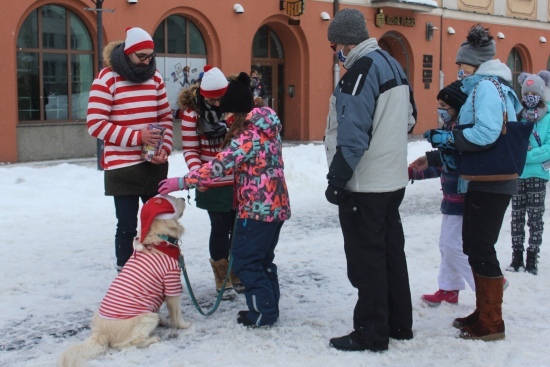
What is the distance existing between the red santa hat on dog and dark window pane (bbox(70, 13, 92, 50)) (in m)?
11.5

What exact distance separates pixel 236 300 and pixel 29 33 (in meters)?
10.9

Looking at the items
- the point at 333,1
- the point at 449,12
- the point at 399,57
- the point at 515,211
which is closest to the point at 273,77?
the point at 333,1

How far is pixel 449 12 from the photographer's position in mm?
24031

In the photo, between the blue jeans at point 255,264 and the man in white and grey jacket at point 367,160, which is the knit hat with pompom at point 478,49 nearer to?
the man in white and grey jacket at point 367,160

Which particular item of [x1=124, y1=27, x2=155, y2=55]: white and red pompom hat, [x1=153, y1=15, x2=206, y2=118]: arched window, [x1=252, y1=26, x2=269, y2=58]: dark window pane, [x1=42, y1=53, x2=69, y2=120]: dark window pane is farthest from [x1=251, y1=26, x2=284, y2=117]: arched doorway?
[x1=124, y1=27, x2=155, y2=55]: white and red pompom hat

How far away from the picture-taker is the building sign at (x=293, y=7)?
1844cm

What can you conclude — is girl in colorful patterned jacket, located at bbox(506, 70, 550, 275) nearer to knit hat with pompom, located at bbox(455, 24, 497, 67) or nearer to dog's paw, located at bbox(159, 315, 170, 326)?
knit hat with pompom, located at bbox(455, 24, 497, 67)

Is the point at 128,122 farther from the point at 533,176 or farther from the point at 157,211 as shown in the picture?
the point at 533,176

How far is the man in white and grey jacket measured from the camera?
4102mm

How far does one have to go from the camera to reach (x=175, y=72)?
16.9 meters

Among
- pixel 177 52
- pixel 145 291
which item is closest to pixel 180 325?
pixel 145 291

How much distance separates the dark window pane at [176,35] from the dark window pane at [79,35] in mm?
2103

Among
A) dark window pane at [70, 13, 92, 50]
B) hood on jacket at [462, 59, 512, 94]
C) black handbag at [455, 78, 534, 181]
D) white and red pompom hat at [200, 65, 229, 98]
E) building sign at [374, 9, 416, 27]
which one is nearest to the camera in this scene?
black handbag at [455, 78, 534, 181]

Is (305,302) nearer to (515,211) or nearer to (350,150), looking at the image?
(350,150)
